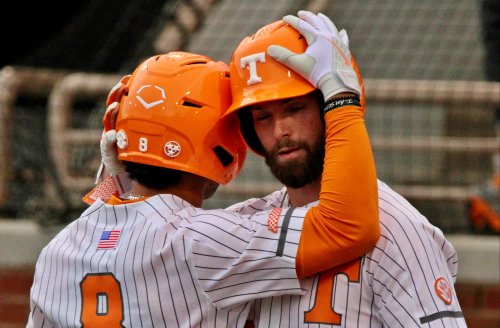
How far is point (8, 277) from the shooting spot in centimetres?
448

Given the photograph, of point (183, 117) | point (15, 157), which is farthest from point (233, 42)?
point (183, 117)

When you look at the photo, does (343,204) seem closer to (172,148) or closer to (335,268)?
(335,268)

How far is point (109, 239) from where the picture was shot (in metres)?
2.54

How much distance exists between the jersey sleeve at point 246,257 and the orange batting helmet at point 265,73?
11.4 inches

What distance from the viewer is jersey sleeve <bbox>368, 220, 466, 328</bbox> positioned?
7.43 ft

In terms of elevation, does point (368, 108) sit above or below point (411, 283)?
above

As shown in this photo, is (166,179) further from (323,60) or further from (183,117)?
(323,60)

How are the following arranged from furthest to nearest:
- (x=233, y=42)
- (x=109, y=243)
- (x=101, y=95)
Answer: (x=233, y=42), (x=101, y=95), (x=109, y=243)

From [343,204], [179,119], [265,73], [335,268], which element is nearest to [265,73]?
[265,73]

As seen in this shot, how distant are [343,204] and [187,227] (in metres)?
0.40

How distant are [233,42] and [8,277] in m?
1.70

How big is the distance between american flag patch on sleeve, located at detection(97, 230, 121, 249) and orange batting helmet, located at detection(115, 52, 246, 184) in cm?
20

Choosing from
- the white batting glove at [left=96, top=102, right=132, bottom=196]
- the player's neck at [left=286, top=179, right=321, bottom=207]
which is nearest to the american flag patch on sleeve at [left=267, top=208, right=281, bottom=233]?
the player's neck at [left=286, top=179, right=321, bottom=207]

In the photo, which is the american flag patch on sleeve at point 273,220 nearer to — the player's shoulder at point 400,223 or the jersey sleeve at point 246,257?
the jersey sleeve at point 246,257
